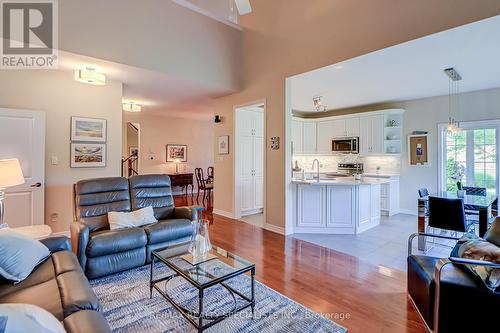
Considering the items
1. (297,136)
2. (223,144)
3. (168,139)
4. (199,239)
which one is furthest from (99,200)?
(168,139)

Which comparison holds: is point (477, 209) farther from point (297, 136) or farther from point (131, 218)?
point (297, 136)

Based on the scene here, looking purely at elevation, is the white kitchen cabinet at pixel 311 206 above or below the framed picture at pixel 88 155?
below

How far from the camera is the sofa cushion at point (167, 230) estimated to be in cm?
302

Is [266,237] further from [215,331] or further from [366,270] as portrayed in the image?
[215,331]

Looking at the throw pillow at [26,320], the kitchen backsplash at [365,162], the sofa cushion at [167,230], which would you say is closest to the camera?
the throw pillow at [26,320]

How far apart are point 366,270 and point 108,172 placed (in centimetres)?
445

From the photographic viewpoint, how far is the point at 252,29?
5.16 meters

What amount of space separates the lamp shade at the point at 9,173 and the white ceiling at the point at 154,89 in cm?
171

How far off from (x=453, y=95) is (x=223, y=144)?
16.9 ft

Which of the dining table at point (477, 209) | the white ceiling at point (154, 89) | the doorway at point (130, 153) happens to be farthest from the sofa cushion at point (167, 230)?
the doorway at point (130, 153)

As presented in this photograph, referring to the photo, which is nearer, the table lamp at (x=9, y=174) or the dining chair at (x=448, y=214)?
the table lamp at (x=9, y=174)

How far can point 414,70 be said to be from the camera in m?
4.21

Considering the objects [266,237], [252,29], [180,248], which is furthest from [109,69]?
[266,237]

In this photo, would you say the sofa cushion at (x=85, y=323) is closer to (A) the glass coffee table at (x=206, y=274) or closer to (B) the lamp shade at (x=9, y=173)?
(A) the glass coffee table at (x=206, y=274)
